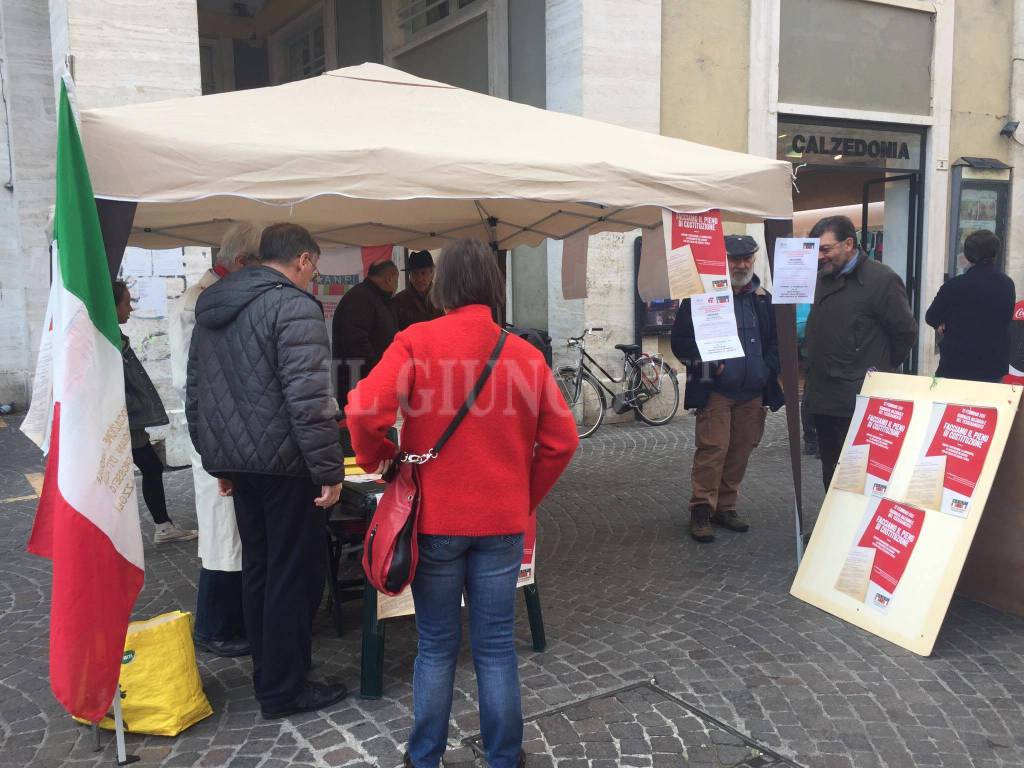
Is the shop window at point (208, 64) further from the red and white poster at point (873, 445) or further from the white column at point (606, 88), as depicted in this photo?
the red and white poster at point (873, 445)

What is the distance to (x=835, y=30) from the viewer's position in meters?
10.2

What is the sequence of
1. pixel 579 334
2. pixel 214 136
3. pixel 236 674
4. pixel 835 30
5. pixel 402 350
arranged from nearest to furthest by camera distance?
pixel 402 350, pixel 214 136, pixel 236 674, pixel 579 334, pixel 835 30

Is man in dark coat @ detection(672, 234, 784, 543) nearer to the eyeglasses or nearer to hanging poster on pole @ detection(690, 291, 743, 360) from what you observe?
the eyeglasses

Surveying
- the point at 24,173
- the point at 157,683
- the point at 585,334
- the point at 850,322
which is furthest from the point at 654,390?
the point at 24,173

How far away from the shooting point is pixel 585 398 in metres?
8.88

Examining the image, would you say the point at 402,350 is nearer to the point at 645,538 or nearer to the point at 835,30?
the point at 645,538

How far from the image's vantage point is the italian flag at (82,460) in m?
2.67

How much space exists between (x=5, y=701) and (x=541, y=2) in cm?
846

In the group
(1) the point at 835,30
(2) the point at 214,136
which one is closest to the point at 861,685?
(2) the point at 214,136

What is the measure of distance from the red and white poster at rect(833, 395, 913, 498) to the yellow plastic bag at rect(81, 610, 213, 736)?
3094 mm

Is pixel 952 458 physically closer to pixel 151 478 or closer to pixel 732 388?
pixel 732 388

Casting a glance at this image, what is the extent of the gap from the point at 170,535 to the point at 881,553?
4066 millimetres

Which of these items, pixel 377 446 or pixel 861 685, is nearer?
pixel 377 446

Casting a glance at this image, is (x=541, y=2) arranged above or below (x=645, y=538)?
above
